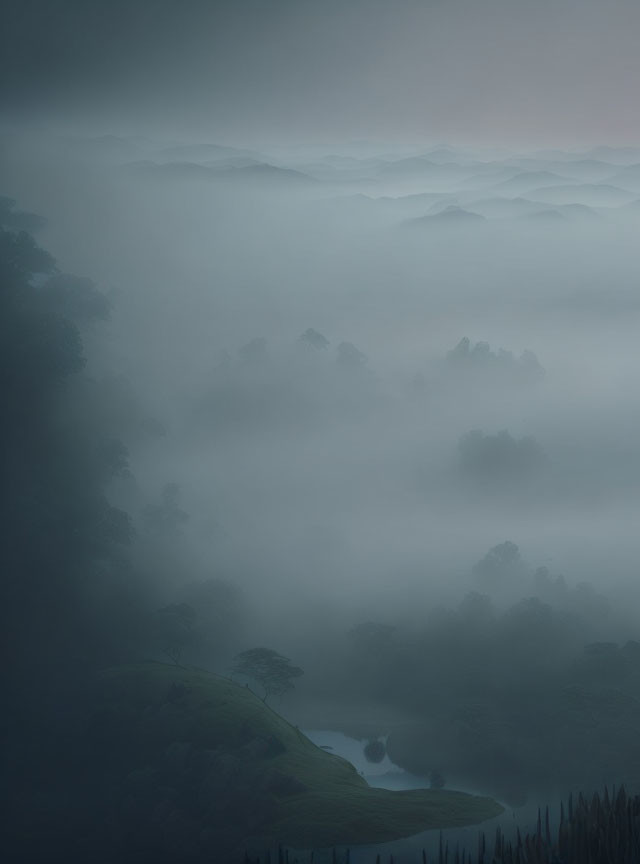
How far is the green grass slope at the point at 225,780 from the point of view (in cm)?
4338

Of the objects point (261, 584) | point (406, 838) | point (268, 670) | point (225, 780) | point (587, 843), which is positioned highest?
point (261, 584)

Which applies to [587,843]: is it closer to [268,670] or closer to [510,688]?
[268,670]

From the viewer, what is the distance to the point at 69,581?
64.2m

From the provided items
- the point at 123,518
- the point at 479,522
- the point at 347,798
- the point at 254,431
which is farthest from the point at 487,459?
the point at 347,798

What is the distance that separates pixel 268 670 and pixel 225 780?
15.4 metres

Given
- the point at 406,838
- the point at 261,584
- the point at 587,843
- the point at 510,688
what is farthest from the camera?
the point at 261,584

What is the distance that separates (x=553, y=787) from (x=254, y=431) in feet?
292

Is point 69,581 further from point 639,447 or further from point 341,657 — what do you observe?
point 639,447

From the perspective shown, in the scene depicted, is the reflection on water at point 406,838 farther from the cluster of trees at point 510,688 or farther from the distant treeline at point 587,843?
the distant treeline at point 587,843

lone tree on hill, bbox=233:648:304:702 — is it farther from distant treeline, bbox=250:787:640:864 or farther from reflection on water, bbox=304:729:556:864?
distant treeline, bbox=250:787:640:864

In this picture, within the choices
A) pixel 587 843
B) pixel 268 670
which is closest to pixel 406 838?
pixel 587 843

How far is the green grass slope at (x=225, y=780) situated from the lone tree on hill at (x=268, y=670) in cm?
489

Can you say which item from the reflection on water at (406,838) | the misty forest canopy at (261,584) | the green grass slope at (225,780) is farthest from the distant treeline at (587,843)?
the misty forest canopy at (261,584)

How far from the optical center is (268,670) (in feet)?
203
